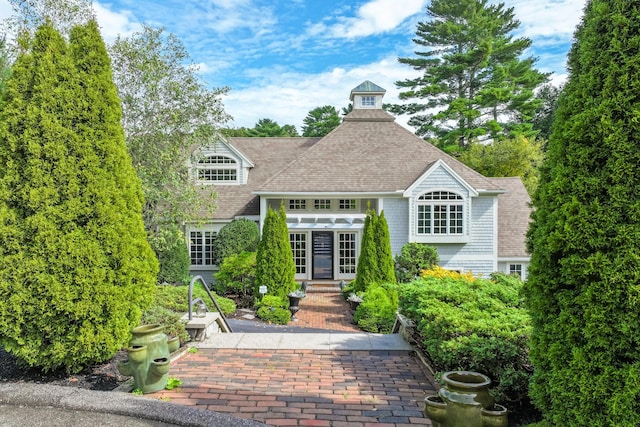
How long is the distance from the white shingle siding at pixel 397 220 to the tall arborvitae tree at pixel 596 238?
14.5 m

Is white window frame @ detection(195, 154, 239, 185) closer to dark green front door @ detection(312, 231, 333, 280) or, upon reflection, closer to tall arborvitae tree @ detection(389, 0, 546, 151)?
dark green front door @ detection(312, 231, 333, 280)

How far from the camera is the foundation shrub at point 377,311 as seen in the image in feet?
36.9

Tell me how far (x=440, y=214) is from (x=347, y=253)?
4.62m

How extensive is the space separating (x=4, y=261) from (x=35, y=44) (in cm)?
291

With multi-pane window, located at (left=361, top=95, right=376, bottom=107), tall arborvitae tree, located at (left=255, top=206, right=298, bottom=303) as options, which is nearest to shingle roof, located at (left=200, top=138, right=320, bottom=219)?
multi-pane window, located at (left=361, top=95, right=376, bottom=107)

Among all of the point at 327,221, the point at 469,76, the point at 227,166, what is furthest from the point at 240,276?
the point at 469,76

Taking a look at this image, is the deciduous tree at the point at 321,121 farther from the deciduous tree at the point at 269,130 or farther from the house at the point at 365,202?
the house at the point at 365,202

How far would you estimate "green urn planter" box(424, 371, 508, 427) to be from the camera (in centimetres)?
308

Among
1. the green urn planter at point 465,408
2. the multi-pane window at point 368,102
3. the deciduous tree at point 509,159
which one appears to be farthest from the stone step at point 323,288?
the deciduous tree at point 509,159

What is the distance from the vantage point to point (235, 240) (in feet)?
55.2

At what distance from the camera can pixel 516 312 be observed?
18.2ft

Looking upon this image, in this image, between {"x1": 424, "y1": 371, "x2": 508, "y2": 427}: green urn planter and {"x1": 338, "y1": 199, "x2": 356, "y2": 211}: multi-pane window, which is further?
{"x1": 338, "y1": 199, "x2": 356, "y2": 211}: multi-pane window

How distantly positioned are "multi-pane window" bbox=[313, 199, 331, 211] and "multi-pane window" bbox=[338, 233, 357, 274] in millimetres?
1433

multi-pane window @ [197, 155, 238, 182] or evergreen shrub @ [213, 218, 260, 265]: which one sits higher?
multi-pane window @ [197, 155, 238, 182]
